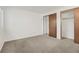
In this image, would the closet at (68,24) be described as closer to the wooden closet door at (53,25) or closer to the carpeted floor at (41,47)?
the wooden closet door at (53,25)

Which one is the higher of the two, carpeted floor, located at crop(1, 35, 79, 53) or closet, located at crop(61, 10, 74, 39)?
closet, located at crop(61, 10, 74, 39)

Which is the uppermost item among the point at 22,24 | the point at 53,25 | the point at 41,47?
the point at 22,24

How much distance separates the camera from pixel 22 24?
671 cm

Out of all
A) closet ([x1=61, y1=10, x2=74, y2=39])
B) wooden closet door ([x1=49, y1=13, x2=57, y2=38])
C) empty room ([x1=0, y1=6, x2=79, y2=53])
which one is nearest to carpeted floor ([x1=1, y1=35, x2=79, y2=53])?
empty room ([x1=0, y1=6, x2=79, y2=53])

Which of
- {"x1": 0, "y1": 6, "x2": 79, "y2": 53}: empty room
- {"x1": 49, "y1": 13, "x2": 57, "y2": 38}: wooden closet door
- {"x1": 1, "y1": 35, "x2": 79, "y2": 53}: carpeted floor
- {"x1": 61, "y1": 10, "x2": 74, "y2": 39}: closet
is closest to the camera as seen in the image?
{"x1": 1, "y1": 35, "x2": 79, "y2": 53}: carpeted floor

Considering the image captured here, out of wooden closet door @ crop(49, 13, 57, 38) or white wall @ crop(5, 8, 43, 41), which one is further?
Result: wooden closet door @ crop(49, 13, 57, 38)

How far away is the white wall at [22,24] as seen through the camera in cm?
567

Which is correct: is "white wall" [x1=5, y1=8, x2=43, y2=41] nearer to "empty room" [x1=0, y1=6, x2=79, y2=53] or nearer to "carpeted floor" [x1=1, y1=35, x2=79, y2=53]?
"empty room" [x1=0, y1=6, x2=79, y2=53]

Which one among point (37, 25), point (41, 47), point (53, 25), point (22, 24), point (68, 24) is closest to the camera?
point (41, 47)

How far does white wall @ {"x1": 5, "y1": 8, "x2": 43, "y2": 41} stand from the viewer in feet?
18.6

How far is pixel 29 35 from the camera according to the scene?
7.23m

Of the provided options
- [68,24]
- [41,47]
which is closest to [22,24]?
[68,24]

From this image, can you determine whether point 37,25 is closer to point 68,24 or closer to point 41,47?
point 68,24
